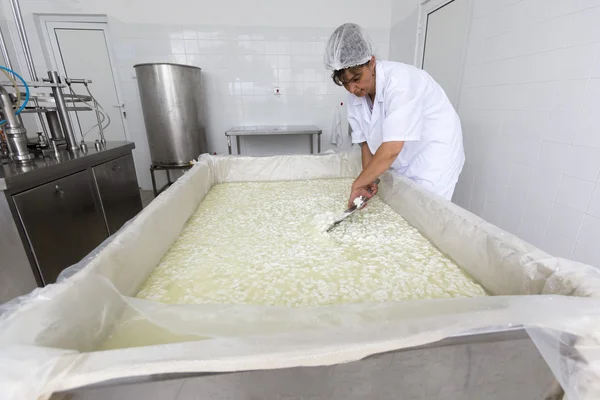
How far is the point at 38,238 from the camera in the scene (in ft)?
4.44

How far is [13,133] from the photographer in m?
1.46

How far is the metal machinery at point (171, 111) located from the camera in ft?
9.41

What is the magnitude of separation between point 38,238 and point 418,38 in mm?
3410

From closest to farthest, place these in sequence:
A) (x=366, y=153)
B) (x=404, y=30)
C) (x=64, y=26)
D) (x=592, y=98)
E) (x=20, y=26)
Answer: (x=592, y=98) → (x=366, y=153) → (x=20, y=26) → (x=404, y=30) → (x=64, y=26)

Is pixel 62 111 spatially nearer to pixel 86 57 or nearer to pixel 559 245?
pixel 86 57

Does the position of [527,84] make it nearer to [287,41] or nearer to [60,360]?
[60,360]

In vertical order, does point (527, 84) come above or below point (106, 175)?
above

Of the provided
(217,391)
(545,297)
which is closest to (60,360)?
(217,391)

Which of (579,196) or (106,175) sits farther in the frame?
(106,175)

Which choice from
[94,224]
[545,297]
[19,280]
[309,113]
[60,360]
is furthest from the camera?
[309,113]

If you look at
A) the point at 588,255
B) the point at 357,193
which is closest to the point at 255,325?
the point at 357,193

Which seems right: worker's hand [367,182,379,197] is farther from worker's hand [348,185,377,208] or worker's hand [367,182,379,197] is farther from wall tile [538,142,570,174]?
wall tile [538,142,570,174]

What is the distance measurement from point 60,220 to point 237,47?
2793 millimetres

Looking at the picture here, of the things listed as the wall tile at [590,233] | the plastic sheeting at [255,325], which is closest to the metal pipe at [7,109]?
the plastic sheeting at [255,325]
